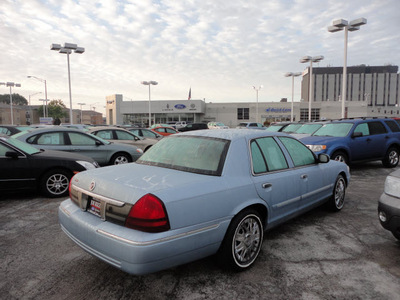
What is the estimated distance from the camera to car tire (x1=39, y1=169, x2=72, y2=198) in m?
6.08

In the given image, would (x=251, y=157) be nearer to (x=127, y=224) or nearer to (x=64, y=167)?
(x=127, y=224)

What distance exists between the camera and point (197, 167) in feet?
10.4

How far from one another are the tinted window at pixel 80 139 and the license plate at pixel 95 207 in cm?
587

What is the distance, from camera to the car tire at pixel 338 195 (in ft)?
16.6

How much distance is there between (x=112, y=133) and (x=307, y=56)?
21.9 metres

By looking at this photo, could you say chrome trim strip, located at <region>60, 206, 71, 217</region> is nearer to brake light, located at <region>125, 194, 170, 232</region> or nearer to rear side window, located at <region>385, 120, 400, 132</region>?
brake light, located at <region>125, 194, 170, 232</region>

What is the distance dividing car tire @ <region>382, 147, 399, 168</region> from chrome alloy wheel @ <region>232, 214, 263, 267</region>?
8.82 metres

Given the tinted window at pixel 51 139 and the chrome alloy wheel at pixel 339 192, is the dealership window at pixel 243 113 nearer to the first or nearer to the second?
the tinted window at pixel 51 139

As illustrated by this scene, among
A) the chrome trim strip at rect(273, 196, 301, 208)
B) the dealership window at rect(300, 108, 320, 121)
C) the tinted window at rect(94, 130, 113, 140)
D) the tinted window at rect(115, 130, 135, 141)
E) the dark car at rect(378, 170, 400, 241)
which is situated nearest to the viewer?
the dark car at rect(378, 170, 400, 241)

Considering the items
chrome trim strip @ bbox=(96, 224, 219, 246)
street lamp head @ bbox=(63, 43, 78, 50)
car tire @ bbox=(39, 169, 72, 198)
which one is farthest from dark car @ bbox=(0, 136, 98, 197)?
street lamp head @ bbox=(63, 43, 78, 50)

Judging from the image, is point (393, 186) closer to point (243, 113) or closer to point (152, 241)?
point (152, 241)

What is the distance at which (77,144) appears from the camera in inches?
326

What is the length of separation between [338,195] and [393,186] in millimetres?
1766

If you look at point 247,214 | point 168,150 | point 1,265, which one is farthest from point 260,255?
point 1,265
